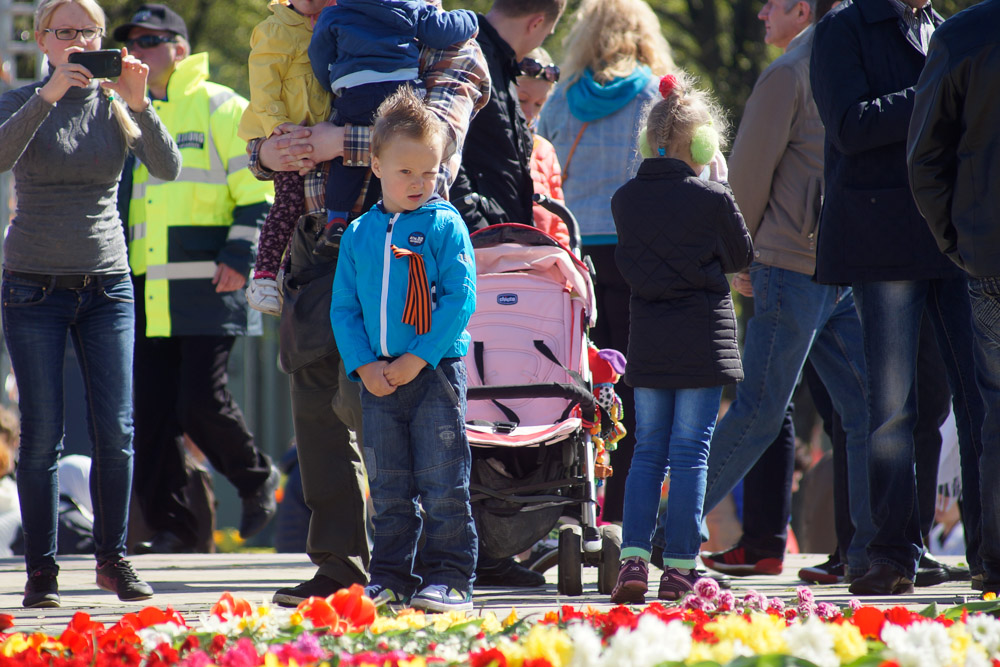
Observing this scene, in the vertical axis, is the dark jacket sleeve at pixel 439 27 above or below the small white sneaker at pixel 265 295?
above

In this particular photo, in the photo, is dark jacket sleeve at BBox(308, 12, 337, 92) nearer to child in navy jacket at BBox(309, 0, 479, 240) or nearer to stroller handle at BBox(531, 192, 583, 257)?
child in navy jacket at BBox(309, 0, 479, 240)

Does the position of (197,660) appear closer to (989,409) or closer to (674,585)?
(674,585)

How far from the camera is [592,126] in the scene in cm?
666

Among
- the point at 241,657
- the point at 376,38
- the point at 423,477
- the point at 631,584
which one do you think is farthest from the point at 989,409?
the point at 241,657

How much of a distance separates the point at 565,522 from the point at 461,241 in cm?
143

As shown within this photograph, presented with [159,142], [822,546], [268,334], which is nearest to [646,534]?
[159,142]

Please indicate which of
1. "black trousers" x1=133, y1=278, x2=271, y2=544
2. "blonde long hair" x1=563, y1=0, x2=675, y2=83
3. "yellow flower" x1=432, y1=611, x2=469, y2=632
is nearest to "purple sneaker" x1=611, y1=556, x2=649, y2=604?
"yellow flower" x1=432, y1=611, x2=469, y2=632

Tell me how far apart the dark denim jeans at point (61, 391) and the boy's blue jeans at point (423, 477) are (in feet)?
4.24

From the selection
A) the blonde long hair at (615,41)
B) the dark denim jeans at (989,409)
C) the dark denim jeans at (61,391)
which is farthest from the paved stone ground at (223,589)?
the blonde long hair at (615,41)

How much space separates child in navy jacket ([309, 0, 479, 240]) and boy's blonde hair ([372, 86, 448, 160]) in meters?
0.33

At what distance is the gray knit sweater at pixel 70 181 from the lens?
5.01 meters

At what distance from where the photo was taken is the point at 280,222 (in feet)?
16.0

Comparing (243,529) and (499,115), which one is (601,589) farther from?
(243,529)

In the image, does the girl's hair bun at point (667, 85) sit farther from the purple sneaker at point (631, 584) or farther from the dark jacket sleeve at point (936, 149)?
the purple sneaker at point (631, 584)
